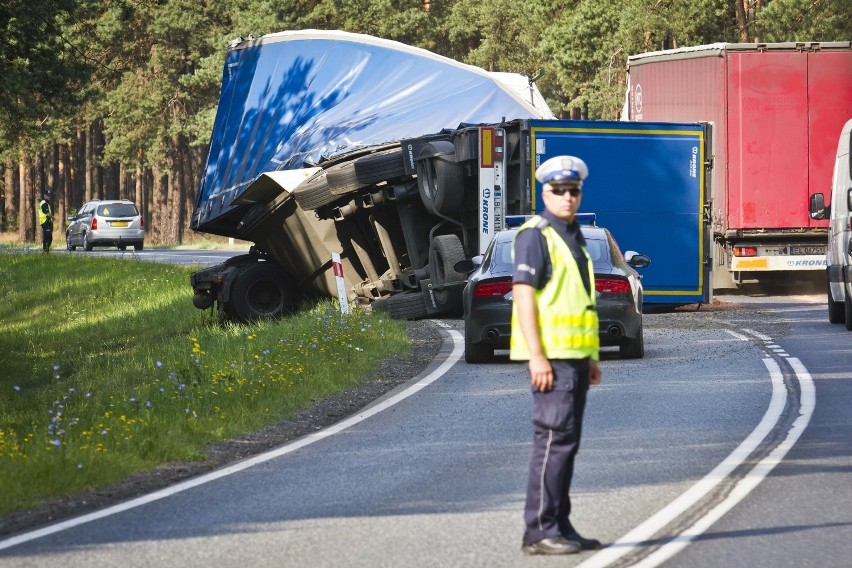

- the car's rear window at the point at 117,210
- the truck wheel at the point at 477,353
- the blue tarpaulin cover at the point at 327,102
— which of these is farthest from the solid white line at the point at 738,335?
the car's rear window at the point at 117,210

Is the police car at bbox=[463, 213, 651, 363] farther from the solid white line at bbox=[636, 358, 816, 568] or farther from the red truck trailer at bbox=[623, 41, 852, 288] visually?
the red truck trailer at bbox=[623, 41, 852, 288]

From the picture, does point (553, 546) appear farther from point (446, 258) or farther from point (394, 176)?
point (394, 176)

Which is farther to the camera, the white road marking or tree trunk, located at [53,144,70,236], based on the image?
A: tree trunk, located at [53,144,70,236]

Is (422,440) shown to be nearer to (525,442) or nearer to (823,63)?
(525,442)

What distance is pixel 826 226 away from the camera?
81.6ft

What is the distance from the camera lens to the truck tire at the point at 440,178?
21.1m

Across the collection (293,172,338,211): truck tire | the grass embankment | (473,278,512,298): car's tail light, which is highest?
(293,172,338,211): truck tire

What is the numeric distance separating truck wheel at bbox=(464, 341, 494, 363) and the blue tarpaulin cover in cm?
790

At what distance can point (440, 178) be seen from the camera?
21109 mm

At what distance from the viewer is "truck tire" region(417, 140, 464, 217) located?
21125 millimetres

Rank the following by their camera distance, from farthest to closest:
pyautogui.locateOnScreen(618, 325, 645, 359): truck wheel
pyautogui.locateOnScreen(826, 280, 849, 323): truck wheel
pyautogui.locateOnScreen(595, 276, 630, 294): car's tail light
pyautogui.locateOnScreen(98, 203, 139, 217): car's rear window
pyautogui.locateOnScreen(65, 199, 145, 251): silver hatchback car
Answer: pyautogui.locateOnScreen(65, 199, 145, 251): silver hatchback car < pyautogui.locateOnScreen(98, 203, 139, 217): car's rear window < pyautogui.locateOnScreen(826, 280, 849, 323): truck wheel < pyautogui.locateOnScreen(618, 325, 645, 359): truck wheel < pyautogui.locateOnScreen(595, 276, 630, 294): car's tail light

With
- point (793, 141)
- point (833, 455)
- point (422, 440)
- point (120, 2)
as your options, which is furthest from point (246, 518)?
point (120, 2)

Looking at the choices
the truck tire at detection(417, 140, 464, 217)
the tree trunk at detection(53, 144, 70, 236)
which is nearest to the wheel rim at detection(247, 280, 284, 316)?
the truck tire at detection(417, 140, 464, 217)

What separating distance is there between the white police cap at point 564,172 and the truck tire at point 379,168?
14640 millimetres
